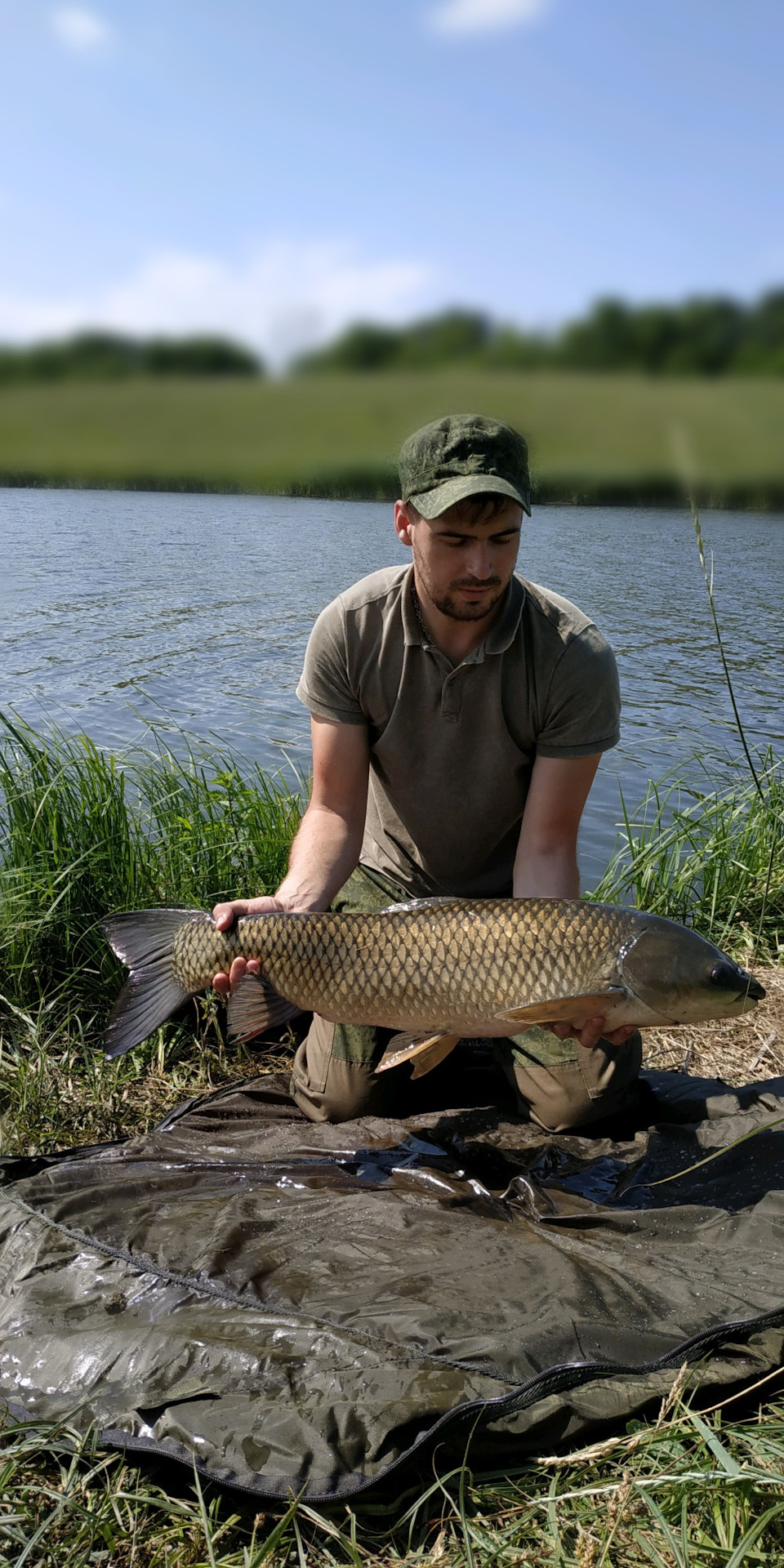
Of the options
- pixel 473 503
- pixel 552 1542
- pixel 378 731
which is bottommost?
pixel 552 1542

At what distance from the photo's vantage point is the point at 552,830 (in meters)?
2.37

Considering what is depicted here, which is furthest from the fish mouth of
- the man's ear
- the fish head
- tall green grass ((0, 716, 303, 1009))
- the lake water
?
the lake water

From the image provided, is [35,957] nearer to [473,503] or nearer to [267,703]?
[473,503]

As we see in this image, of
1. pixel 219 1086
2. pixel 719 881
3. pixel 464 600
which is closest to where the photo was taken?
pixel 464 600

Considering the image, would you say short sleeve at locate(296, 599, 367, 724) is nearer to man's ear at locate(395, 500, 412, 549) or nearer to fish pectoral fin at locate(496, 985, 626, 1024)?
man's ear at locate(395, 500, 412, 549)

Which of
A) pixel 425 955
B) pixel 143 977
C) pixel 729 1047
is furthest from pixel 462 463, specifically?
pixel 729 1047

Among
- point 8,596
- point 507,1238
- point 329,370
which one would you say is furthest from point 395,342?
point 507,1238

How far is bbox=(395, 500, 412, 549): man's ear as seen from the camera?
2.37 metres

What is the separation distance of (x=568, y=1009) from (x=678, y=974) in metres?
0.18

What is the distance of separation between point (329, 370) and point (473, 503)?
1432 centimetres

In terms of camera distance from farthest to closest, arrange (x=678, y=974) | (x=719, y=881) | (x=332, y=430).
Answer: (x=332, y=430)
(x=719, y=881)
(x=678, y=974)

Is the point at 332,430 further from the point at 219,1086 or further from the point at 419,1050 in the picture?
the point at 419,1050

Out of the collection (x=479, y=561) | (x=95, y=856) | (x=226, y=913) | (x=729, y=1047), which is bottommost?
(x=729, y=1047)

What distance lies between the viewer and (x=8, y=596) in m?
9.97
